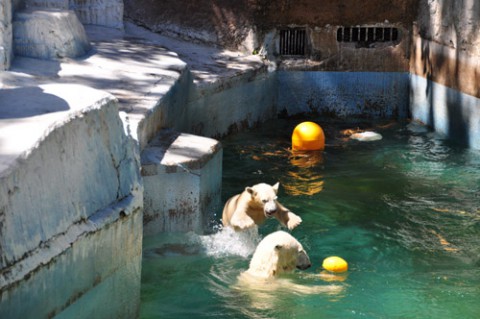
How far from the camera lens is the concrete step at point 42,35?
9.09 metres

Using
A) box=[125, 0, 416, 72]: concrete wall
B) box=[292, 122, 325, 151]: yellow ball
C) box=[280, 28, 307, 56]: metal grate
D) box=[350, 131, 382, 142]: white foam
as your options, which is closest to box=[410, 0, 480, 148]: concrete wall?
box=[125, 0, 416, 72]: concrete wall

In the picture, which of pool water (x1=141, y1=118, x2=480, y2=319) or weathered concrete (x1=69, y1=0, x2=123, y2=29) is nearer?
pool water (x1=141, y1=118, x2=480, y2=319)

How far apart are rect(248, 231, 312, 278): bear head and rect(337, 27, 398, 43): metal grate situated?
26.3 ft

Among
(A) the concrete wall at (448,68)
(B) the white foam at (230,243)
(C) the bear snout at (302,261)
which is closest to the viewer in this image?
(C) the bear snout at (302,261)

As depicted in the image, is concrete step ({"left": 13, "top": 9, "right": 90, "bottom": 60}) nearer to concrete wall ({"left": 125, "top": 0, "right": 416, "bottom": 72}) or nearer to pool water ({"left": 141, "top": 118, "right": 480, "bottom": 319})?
pool water ({"left": 141, "top": 118, "right": 480, "bottom": 319})

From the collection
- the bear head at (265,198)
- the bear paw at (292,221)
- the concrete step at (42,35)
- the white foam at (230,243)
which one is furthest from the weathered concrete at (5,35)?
the bear paw at (292,221)

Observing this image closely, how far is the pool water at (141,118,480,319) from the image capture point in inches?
247

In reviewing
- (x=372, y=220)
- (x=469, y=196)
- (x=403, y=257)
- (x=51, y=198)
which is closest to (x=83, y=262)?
(x=51, y=198)

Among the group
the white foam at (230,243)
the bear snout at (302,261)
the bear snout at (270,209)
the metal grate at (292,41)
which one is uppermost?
the metal grate at (292,41)

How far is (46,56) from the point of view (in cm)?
918

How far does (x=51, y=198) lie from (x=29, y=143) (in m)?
0.29

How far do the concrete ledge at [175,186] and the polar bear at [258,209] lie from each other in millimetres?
335

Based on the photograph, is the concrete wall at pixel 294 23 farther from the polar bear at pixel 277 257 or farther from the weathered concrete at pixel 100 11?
the polar bear at pixel 277 257

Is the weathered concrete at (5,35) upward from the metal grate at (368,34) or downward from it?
upward
